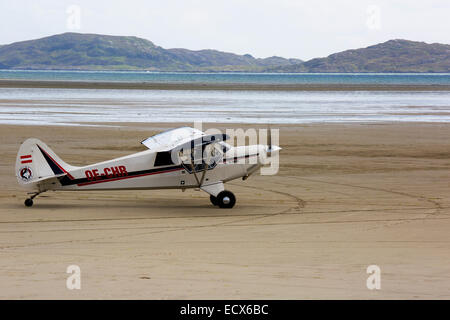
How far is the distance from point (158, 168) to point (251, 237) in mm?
3859

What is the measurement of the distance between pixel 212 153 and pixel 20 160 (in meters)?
4.12

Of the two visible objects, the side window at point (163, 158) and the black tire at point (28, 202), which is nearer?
the black tire at point (28, 202)

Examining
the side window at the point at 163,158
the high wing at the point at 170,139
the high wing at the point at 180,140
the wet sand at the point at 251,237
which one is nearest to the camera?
the wet sand at the point at 251,237

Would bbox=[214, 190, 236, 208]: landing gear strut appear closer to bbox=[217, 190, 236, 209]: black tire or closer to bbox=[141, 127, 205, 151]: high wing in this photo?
bbox=[217, 190, 236, 209]: black tire

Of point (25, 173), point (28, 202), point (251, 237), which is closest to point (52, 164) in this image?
point (25, 173)

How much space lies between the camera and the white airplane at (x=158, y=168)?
14.8 meters

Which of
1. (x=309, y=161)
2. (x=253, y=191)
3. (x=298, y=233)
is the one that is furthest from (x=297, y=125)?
(x=298, y=233)

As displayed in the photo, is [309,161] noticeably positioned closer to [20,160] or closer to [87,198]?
[87,198]

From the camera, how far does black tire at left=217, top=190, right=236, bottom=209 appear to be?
15.1 meters

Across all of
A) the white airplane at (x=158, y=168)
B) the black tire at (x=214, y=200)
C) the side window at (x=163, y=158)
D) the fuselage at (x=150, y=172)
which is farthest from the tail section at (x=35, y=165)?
the black tire at (x=214, y=200)

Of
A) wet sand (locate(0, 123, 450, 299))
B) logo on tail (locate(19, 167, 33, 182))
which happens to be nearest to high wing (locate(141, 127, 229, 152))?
wet sand (locate(0, 123, 450, 299))

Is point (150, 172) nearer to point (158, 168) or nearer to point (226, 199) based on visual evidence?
point (158, 168)

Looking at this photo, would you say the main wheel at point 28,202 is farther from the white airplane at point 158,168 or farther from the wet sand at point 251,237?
the wet sand at point 251,237

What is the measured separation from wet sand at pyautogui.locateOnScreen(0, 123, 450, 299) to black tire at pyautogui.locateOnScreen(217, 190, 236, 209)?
0.35 meters
